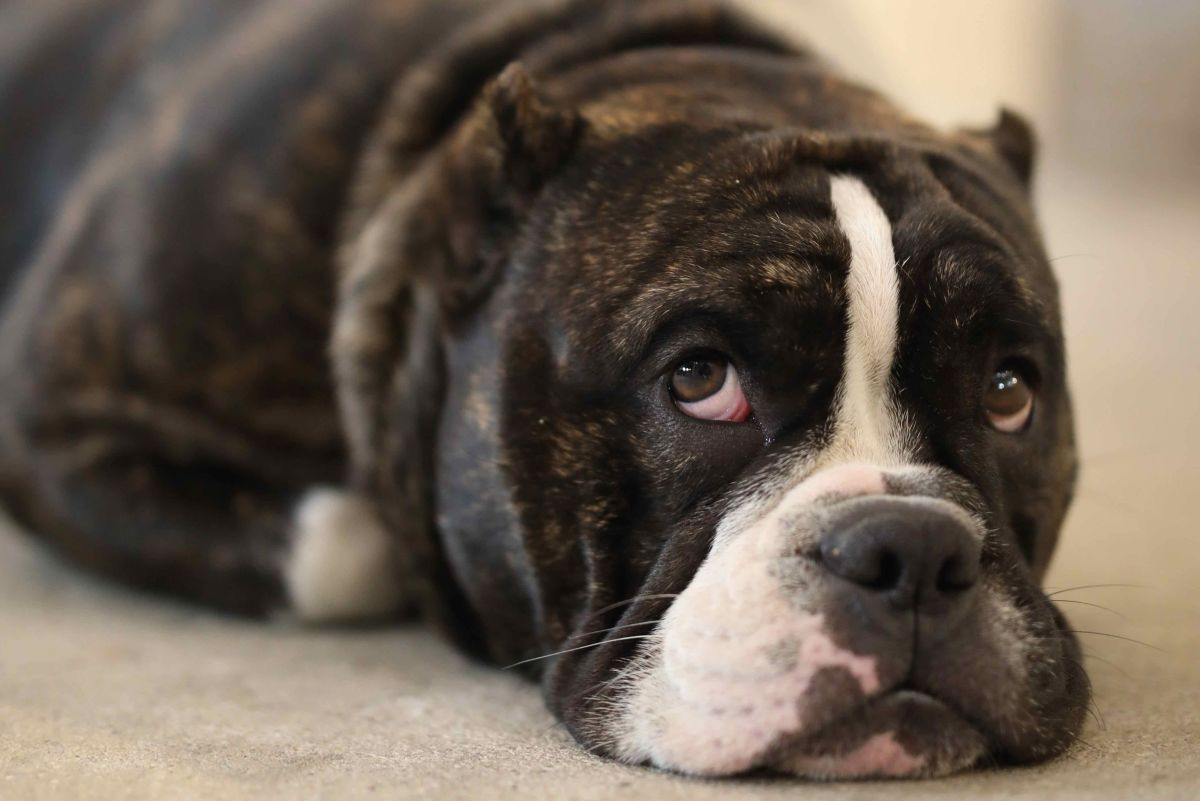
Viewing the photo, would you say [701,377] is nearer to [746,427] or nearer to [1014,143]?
[746,427]

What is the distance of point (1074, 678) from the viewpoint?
1755 millimetres

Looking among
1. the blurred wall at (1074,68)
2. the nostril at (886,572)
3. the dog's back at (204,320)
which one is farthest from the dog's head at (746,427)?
the blurred wall at (1074,68)

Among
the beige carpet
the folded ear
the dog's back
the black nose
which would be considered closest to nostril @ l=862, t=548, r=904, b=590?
the black nose

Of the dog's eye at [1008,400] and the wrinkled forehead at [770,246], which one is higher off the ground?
the wrinkled forehead at [770,246]

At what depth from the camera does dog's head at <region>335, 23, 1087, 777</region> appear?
159 cm

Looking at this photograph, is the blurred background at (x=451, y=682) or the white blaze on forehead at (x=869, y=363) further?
the white blaze on forehead at (x=869, y=363)

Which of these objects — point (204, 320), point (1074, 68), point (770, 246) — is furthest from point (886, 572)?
point (1074, 68)

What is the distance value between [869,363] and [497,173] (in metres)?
0.67

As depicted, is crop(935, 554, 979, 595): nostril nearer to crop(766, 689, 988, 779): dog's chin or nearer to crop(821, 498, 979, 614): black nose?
crop(821, 498, 979, 614): black nose

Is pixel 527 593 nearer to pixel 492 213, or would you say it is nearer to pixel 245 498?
pixel 492 213

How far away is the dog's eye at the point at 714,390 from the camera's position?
184cm

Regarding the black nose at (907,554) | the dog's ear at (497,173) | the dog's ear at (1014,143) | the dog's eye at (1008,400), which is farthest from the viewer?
the dog's ear at (1014,143)

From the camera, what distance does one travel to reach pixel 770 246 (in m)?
1.83

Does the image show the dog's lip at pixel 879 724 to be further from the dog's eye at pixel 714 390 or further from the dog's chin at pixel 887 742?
the dog's eye at pixel 714 390
